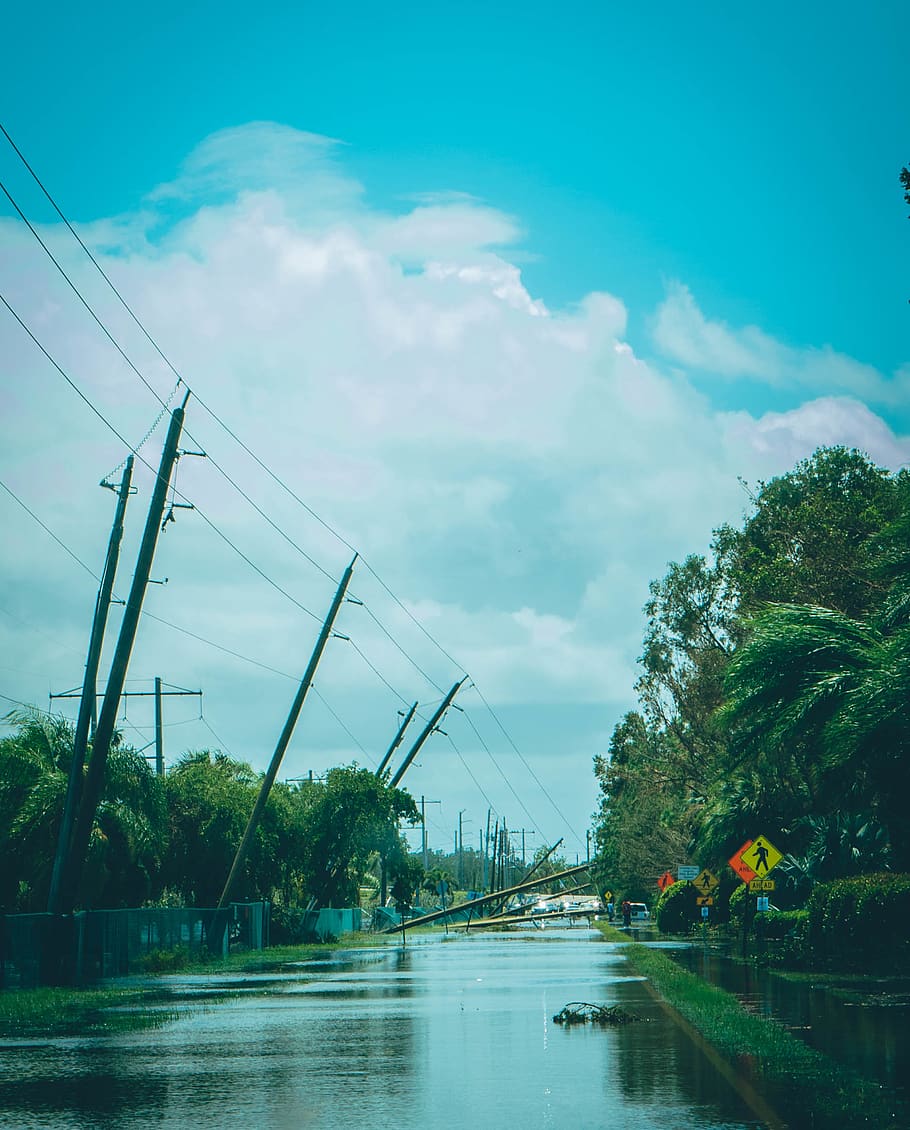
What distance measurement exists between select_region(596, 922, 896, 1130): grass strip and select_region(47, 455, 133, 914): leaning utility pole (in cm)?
1361

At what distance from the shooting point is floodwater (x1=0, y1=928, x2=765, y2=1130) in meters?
11.1

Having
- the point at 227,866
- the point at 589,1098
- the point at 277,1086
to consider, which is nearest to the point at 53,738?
the point at 227,866

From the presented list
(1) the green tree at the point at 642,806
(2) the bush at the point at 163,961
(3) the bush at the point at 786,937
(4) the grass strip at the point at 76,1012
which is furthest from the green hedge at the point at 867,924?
(1) the green tree at the point at 642,806

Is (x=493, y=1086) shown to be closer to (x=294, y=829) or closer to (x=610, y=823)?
(x=294, y=829)

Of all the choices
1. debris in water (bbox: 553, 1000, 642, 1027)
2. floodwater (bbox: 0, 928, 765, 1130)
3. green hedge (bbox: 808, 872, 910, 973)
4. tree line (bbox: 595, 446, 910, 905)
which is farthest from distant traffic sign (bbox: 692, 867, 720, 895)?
debris in water (bbox: 553, 1000, 642, 1027)

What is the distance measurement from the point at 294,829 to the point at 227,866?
264 inches

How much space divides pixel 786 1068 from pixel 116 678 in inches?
755

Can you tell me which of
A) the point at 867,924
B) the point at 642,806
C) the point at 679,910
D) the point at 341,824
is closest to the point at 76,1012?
the point at 867,924

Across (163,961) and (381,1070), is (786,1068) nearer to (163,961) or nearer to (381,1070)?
(381,1070)

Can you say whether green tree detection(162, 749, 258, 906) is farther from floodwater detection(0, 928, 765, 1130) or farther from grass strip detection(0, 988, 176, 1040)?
floodwater detection(0, 928, 765, 1130)

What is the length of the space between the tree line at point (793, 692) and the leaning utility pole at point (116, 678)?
490 inches

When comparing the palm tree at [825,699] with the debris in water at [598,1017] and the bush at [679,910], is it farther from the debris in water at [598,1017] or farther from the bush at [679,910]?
the bush at [679,910]

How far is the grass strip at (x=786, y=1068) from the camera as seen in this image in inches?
413

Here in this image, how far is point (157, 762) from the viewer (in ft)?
180
